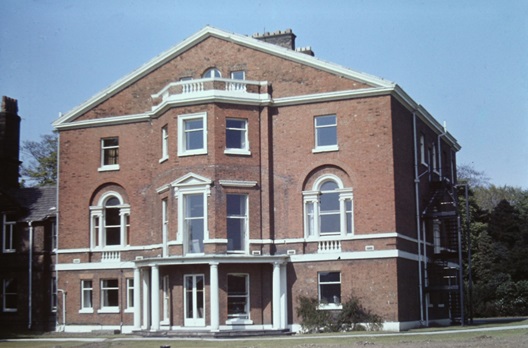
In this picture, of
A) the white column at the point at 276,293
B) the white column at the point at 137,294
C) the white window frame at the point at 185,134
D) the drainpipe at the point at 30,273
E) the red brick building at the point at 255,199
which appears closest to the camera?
the red brick building at the point at 255,199

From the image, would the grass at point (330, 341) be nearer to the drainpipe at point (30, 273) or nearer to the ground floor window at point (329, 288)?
the ground floor window at point (329, 288)

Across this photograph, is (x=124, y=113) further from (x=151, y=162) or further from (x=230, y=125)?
(x=230, y=125)

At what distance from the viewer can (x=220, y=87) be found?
43625mm

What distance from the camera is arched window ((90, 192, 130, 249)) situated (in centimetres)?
4781

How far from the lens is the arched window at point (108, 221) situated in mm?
47812

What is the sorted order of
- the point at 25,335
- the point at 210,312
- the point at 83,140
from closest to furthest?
the point at 210,312
the point at 25,335
the point at 83,140

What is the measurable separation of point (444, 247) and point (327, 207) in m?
11.3

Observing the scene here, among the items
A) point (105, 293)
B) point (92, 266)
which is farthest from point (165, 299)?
point (92, 266)

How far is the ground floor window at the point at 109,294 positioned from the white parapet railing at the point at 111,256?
112 centimetres

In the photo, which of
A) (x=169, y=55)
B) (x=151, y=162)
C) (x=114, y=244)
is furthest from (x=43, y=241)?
(x=169, y=55)

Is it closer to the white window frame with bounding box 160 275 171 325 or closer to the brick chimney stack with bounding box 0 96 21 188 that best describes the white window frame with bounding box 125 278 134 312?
the white window frame with bounding box 160 275 171 325

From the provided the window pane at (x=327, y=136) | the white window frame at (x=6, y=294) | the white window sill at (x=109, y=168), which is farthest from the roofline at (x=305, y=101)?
the white window frame at (x=6, y=294)

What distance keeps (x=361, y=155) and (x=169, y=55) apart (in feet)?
38.8

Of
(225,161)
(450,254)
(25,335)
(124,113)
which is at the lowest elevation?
(25,335)
